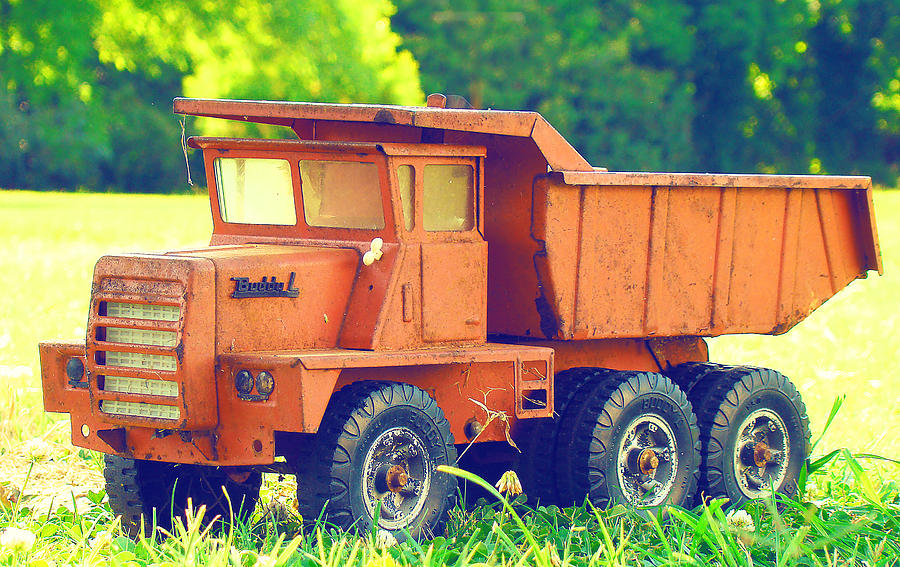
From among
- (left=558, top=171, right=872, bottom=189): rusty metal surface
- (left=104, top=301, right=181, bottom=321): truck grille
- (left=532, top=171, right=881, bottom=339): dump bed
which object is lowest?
(left=104, top=301, right=181, bottom=321): truck grille

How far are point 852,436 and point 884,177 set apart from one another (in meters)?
63.7

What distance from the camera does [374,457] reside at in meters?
6.17

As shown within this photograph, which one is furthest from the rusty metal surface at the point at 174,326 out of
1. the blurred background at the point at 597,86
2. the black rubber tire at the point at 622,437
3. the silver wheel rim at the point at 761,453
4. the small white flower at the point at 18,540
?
the blurred background at the point at 597,86

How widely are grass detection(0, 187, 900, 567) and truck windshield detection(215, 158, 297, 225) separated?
4.86ft

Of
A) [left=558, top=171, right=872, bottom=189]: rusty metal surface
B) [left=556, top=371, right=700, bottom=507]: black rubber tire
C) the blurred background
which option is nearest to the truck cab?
[left=558, top=171, right=872, bottom=189]: rusty metal surface

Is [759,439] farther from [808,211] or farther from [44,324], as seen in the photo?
[44,324]

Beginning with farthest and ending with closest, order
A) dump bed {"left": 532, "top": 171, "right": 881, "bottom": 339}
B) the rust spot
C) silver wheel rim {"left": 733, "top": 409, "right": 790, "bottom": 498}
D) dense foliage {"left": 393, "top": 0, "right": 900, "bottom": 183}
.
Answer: dense foliage {"left": 393, "top": 0, "right": 900, "bottom": 183} → silver wheel rim {"left": 733, "top": 409, "right": 790, "bottom": 498} → dump bed {"left": 532, "top": 171, "right": 881, "bottom": 339} → the rust spot

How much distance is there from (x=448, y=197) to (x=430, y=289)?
517 millimetres

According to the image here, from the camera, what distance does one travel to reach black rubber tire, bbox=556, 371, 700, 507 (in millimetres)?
6965

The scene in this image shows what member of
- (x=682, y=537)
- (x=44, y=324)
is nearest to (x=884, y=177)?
(x=44, y=324)

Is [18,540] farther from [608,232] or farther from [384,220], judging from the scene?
[608,232]

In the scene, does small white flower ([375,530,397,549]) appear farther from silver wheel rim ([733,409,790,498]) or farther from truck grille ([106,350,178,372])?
silver wheel rim ([733,409,790,498])

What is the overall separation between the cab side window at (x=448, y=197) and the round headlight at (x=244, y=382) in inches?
49.8

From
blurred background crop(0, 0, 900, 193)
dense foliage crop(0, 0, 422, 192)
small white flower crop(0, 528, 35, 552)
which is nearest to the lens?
small white flower crop(0, 528, 35, 552)
